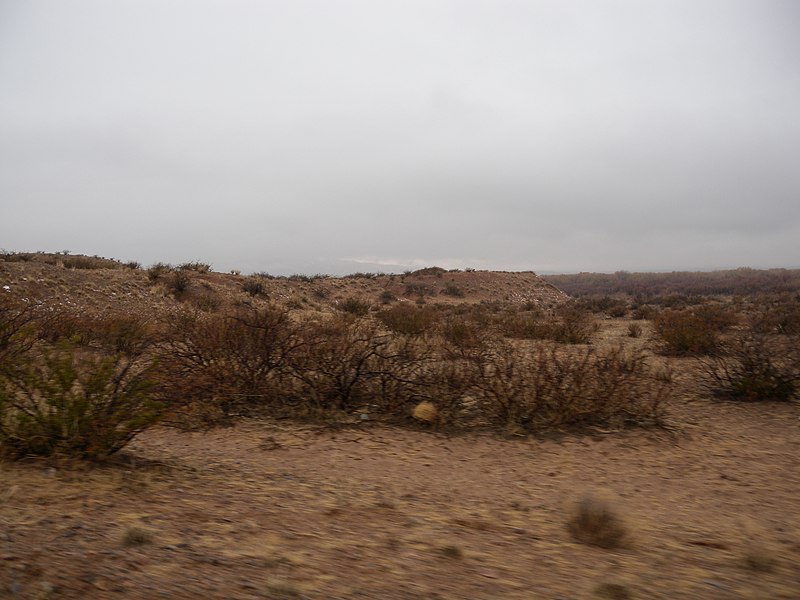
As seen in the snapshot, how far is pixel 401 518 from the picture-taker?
4180mm

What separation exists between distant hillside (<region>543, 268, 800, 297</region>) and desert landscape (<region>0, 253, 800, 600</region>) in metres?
56.7

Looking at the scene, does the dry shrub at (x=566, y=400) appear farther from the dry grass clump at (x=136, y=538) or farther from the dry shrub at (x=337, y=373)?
the dry grass clump at (x=136, y=538)

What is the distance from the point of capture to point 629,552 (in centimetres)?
354

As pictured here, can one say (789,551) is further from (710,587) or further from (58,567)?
(58,567)

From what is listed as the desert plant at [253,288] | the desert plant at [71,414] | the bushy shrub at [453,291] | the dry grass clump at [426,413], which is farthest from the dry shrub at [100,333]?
the bushy shrub at [453,291]

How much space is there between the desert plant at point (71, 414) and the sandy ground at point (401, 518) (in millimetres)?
292

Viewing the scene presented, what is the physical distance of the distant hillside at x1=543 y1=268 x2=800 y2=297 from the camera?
63.1 metres

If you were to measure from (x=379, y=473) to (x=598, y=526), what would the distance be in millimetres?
2570

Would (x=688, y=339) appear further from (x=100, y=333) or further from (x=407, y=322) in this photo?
(x=100, y=333)

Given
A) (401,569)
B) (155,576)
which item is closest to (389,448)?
(401,569)

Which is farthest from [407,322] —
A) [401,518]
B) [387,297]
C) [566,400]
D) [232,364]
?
[387,297]

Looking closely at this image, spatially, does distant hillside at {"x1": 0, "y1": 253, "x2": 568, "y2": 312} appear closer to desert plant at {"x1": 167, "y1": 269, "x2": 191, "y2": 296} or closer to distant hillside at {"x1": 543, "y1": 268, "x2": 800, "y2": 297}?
desert plant at {"x1": 167, "y1": 269, "x2": 191, "y2": 296}

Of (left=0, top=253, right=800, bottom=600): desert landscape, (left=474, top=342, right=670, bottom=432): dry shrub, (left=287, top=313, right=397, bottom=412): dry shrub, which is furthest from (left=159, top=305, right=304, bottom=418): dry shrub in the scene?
(left=474, top=342, right=670, bottom=432): dry shrub

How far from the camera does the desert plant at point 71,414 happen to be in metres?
4.80
